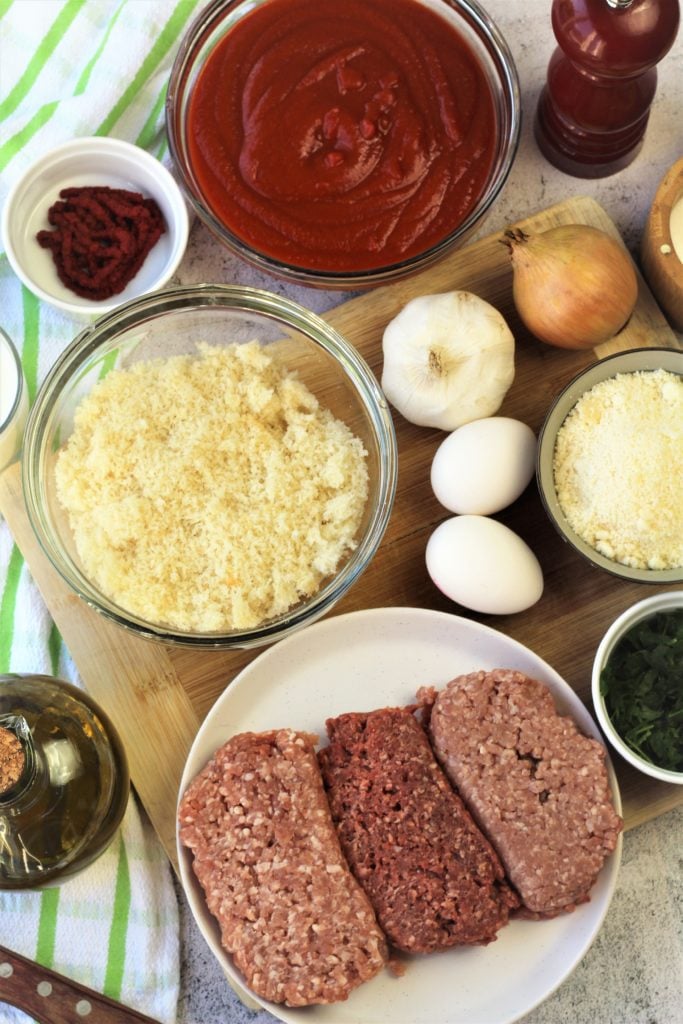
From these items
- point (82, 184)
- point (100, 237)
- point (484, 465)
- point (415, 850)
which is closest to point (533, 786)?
point (415, 850)

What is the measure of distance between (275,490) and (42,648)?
709mm

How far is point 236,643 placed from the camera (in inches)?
86.0

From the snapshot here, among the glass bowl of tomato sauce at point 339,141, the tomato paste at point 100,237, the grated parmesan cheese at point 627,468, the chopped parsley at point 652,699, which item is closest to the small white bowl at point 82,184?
the tomato paste at point 100,237

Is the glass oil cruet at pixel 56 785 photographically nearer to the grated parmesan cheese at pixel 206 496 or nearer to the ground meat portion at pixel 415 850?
the grated parmesan cheese at pixel 206 496

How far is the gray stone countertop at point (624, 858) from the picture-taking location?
2.49 m

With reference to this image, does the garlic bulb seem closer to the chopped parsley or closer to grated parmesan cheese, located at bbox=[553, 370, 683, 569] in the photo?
grated parmesan cheese, located at bbox=[553, 370, 683, 569]

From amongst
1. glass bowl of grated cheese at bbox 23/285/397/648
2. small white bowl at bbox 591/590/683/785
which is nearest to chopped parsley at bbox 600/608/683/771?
small white bowl at bbox 591/590/683/785

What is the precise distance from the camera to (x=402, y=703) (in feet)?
7.83

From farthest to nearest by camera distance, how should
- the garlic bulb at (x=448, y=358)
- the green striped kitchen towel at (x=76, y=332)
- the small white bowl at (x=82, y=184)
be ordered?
the small white bowl at (x=82, y=184) → the green striped kitchen towel at (x=76, y=332) → the garlic bulb at (x=448, y=358)

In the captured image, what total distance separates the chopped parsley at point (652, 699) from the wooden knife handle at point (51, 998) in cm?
117

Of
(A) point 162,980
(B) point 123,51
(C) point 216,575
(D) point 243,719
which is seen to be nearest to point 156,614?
(C) point 216,575

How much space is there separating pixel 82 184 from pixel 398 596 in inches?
48.3

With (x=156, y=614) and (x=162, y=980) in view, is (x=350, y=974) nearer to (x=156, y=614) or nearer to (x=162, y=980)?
(x=162, y=980)

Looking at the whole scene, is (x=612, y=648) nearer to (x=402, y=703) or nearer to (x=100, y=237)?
(x=402, y=703)
